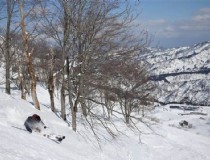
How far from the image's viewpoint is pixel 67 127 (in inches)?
713

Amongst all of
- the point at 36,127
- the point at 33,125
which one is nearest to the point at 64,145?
the point at 36,127

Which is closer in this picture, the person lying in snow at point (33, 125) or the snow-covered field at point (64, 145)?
the snow-covered field at point (64, 145)

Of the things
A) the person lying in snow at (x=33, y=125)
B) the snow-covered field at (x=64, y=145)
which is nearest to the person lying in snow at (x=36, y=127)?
the person lying in snow at (x=33, y=125)

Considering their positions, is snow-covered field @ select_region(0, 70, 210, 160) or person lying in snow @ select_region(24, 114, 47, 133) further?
person lying in snow @ select_region(24, 114, 47, 133)

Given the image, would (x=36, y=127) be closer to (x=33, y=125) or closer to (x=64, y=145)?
(x=33, y=125)

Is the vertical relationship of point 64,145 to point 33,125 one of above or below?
below

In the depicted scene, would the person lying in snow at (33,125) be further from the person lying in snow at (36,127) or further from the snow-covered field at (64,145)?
the snow-covered field at (64,145)

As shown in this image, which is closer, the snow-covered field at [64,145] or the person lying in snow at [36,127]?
the snow-covered field at [64,145]

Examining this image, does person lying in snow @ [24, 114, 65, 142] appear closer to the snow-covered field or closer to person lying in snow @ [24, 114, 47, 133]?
person lying in snow @ [24, 114, 47, 133]

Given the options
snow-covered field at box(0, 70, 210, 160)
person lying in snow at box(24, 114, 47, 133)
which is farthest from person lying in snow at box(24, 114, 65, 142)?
snow-covered field at box(0, 70, 210, 160)

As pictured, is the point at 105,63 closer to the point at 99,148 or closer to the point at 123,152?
the point at 99,148

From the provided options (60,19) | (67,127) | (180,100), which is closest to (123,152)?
(67,127)

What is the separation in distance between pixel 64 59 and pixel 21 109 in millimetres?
3371

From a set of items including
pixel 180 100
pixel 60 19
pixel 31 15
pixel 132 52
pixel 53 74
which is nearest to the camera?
pixel 132 52
